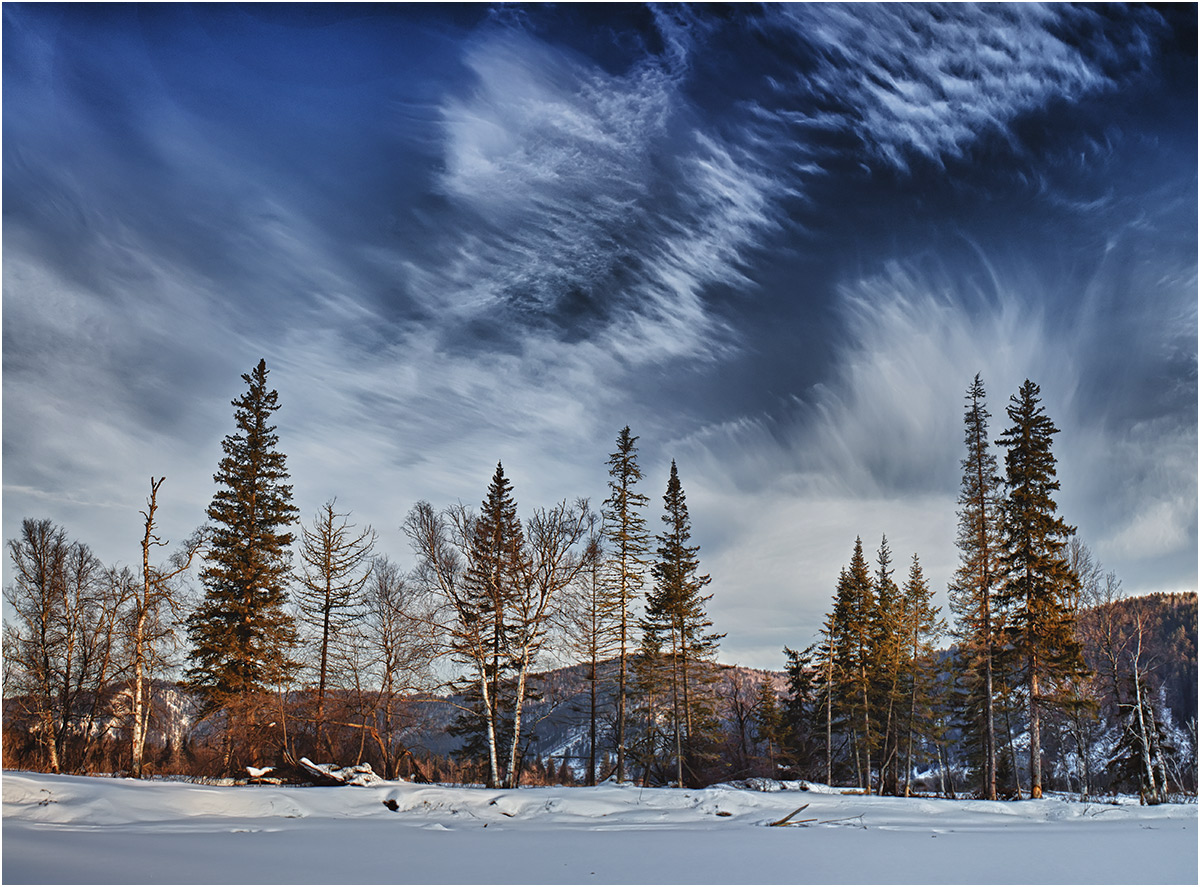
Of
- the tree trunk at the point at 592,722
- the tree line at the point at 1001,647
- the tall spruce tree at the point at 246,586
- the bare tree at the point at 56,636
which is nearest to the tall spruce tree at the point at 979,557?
the tree line at the point at 1001,647

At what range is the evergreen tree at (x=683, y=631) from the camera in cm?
3325

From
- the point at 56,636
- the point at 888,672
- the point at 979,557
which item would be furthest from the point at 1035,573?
the point at 56,636

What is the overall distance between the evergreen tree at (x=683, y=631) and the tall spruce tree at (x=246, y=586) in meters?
16.5

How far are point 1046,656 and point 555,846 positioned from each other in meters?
24.9

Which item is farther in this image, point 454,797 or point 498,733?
point 498,733

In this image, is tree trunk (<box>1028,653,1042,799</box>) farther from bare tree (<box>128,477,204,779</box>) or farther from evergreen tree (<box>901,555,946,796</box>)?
bare tree (<box>128,477,204,779</box>)

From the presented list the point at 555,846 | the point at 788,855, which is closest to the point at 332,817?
the point at 555,846

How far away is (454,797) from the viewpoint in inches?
487

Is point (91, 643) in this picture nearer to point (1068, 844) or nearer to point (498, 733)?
point (498, 733)

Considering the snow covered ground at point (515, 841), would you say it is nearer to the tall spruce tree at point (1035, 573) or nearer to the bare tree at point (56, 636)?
the tall spruce tree at point (1035, 573)

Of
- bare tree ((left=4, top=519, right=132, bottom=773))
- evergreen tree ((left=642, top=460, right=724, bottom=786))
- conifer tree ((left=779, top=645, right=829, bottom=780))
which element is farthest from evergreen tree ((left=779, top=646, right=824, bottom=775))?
bare tree ((left=4, top=519, right=132, bottom=773))

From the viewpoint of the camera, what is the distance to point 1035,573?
85.5 ft

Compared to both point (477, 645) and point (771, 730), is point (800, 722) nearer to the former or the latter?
point (771, 730)

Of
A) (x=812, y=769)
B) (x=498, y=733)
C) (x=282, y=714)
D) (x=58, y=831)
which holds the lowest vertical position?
(x=812, y=769)
